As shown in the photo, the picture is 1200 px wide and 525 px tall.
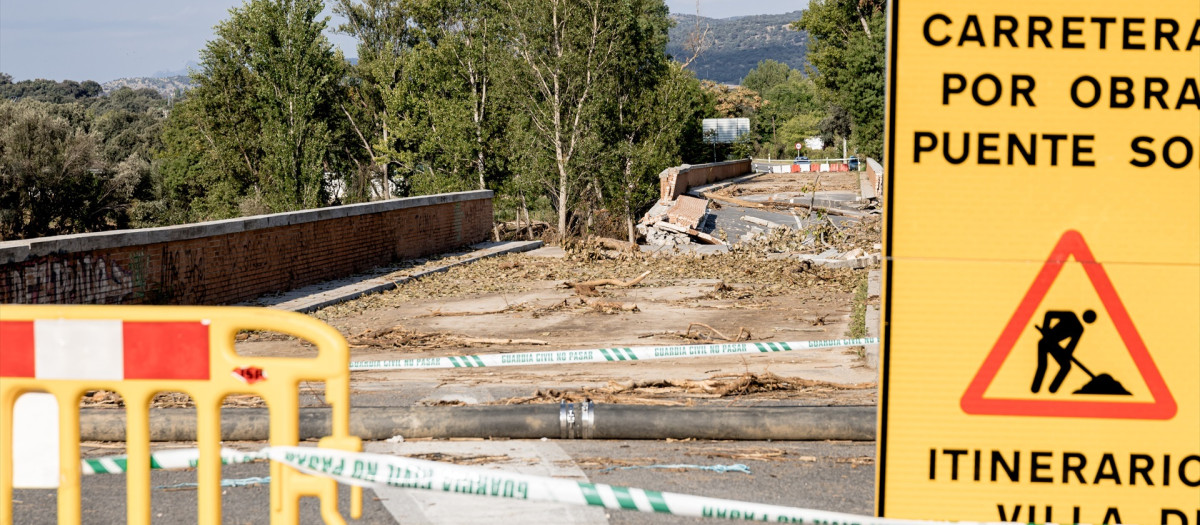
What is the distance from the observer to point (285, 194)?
39188mm

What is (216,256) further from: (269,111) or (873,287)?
(269,111)

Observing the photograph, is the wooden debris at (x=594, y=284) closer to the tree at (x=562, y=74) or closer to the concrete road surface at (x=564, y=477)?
the concrete road surface at (x=564, y=477)

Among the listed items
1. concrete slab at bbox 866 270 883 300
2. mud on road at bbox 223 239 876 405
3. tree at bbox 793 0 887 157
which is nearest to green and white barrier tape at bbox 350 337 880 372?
mud on road at bbox 223 239 876 405

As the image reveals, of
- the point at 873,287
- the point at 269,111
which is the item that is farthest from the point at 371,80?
the point at 873,287

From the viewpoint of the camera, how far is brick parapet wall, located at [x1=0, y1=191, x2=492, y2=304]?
11.4m

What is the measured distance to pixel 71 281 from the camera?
38.6ft

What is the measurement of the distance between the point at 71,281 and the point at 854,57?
47515 mm

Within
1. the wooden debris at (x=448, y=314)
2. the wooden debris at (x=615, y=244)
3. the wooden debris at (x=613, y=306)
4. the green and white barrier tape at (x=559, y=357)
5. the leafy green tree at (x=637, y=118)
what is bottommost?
the wooden debris at (x=448, y=314)

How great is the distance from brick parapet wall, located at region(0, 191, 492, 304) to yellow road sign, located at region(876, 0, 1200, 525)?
36.6 ft

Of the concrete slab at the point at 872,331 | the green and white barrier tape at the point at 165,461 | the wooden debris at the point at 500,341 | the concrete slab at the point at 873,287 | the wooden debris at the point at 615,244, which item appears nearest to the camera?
the green and white barrier tape at the point at 165,461

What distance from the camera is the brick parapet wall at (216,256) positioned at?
11.4 metres

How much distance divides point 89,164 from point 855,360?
45008mm

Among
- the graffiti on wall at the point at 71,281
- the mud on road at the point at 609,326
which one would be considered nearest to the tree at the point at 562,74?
the mud on road at the point at 609,326

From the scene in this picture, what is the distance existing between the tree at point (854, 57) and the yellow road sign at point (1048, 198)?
156ft
